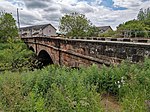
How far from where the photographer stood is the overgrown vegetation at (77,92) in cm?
304

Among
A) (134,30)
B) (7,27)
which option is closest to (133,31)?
(134,30)

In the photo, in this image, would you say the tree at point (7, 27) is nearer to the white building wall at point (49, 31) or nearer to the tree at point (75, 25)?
the tree at point (75, 25)

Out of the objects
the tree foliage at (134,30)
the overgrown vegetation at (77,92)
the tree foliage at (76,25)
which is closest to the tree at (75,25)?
the tree foliage at (76,25)

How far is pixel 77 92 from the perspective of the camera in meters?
3.46

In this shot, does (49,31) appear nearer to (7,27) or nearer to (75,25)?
(75,25)

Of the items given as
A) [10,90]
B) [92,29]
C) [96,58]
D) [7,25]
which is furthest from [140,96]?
[92,29]

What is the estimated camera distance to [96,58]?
905 cm

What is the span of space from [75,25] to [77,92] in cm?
4206

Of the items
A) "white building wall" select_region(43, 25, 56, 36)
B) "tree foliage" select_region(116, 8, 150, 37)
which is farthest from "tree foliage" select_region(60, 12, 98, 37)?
"white building wall" select_region(43, 25, 56, 36)

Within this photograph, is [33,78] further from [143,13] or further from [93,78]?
[143,13]

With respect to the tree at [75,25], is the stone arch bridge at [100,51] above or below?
below

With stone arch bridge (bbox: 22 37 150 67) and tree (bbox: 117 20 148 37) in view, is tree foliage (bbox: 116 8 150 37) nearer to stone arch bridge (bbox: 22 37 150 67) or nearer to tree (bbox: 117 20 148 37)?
tree (bbox: 117 20 148 37)

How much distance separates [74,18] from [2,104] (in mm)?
42794

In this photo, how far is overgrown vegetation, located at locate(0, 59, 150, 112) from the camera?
304 centimetres
